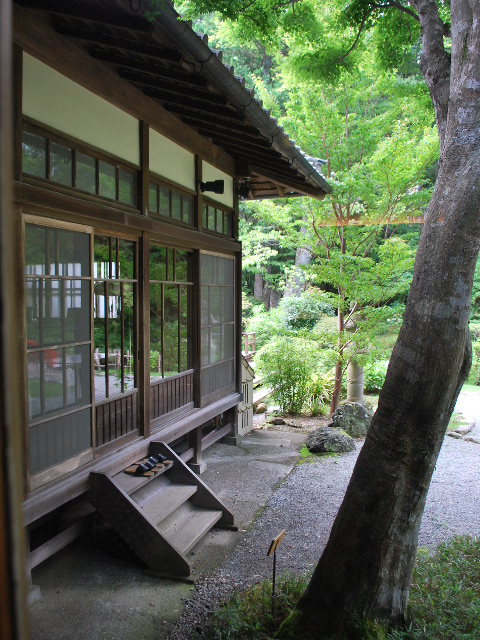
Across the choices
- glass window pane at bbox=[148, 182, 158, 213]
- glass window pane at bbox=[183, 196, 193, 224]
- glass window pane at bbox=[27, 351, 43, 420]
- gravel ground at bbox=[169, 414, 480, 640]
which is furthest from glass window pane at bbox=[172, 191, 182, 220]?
gravel ground at bbox=[169, 414, 480, 640]

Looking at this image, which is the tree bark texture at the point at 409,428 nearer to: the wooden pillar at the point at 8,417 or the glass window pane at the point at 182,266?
the wooden pillar at the point at 8,417

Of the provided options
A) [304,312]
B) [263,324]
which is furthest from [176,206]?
[304,312]

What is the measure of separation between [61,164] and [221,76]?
157cm

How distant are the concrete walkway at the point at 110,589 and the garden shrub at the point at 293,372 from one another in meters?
5.25

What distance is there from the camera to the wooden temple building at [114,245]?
3941mm

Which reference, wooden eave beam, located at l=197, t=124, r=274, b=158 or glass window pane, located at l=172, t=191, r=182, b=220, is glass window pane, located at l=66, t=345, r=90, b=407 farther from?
wooden eave beam, located at l=197, t=124, r=274, b=158

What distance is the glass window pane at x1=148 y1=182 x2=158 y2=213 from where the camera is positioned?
601cm

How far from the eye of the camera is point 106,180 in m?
5.06

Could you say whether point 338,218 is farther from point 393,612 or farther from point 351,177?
point 393,612

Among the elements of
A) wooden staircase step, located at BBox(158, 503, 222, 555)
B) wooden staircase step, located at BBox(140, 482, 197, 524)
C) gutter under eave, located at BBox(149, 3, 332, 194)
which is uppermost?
gutter under eave, located at BBox(149, 3, 332, 194)

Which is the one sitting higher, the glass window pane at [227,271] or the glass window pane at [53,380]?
the glass window pane at [227,271]

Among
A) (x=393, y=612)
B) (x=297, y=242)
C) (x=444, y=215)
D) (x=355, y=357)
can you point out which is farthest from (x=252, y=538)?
(x=297, y=242)

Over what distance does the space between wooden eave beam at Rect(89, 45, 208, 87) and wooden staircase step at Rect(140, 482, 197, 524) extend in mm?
4045

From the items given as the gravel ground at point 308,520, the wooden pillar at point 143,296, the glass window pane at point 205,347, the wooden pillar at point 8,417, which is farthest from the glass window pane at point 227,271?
the wooden pillar at point 8,417
